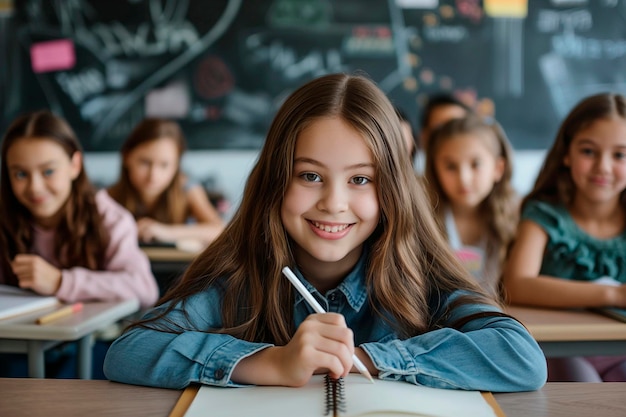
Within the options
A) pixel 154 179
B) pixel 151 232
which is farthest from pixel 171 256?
pixel 154 179

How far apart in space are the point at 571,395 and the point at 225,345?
21.2 inches

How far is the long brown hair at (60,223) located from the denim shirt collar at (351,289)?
1.08m

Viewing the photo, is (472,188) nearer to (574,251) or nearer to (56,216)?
(574,251)

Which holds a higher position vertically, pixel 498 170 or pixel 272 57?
pixel 272 57

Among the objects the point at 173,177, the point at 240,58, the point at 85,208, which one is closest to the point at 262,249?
the point at 85,208

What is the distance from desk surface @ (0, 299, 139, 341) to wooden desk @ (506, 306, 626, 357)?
1.00 metres

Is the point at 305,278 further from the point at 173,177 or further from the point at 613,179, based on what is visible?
the point at 173,177

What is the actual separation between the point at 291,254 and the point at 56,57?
393cm

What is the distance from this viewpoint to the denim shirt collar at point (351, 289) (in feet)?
4.50

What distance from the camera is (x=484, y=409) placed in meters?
1.01

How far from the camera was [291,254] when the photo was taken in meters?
1.39

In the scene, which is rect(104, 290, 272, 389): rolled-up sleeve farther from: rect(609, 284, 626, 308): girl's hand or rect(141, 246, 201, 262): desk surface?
rect(141, 246, 201, 262): desk surface

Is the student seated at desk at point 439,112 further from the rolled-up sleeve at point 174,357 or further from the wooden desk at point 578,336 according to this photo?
the rolled-up sleeve at point 174,357

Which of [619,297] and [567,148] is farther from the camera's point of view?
[567,148]
